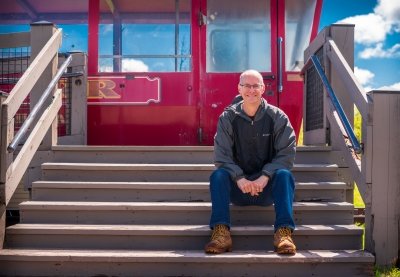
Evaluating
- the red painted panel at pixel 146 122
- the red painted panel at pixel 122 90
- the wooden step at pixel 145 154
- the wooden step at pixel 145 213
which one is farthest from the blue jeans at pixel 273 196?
the red painted panel at pixel 122 90

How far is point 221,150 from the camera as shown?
13.4 feet

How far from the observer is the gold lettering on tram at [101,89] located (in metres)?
6.62

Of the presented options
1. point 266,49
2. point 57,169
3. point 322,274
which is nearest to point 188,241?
point 322,274

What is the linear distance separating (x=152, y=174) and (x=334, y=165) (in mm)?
1859

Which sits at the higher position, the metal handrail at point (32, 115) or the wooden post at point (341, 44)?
the wooden post at point (341, 44)

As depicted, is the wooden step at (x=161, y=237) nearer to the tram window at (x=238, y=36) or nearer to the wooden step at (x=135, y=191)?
the wooden step at (x=135, y=191)

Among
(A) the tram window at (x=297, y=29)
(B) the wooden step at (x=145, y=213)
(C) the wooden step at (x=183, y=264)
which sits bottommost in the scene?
(C) the wooden step at (x=183, y=264)

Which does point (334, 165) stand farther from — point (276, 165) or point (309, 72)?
point (309, 72)

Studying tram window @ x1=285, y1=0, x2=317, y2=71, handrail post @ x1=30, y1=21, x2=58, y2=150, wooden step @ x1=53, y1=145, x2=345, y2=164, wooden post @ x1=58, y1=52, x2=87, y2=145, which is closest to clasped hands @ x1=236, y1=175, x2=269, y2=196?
wooden step @ x1=53, y1=145, x2=345, y2=164

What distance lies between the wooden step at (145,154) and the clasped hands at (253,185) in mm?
1256

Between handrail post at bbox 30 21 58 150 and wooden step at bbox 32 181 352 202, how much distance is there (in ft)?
2.11

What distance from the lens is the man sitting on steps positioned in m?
3.80

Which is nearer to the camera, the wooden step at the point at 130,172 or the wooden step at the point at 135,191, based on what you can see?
the wooden step at the point at 135,191

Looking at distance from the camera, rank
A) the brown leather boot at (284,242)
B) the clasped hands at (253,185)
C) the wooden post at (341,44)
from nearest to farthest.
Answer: the brown leather boot at (284,242), the clasped hands at (253,185), the wooden post at (341,44)
